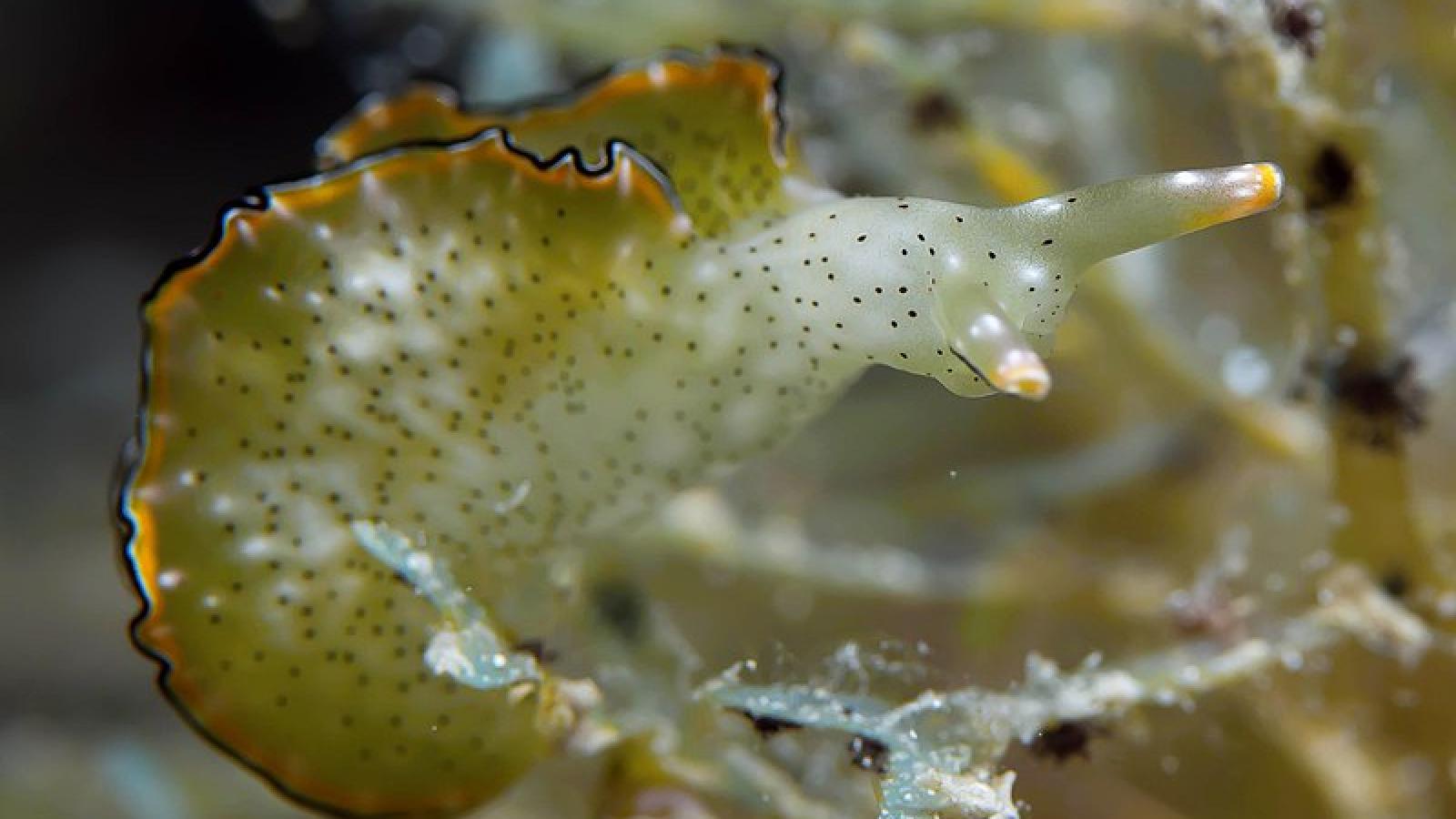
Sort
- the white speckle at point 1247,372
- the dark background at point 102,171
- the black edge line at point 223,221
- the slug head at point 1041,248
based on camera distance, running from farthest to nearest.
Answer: the dark background at point 102,171 → the white speckle at point 1247,372 → the black edge line at point 223,221 → the slug head at point 1041,248

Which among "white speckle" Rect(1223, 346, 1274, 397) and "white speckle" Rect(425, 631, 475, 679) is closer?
"white speckle" Rect(425, 631, 475, 679)

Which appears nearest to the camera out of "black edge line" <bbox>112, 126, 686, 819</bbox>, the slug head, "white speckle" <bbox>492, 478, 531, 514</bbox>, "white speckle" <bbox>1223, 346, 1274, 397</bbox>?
the slug head

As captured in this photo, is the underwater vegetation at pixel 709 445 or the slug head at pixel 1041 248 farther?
the underwater vegetation at pixel 709 445

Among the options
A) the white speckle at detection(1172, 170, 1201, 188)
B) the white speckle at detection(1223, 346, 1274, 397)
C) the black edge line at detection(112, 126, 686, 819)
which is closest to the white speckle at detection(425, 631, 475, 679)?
the black edge line at detection(112, 126, 686, 819)

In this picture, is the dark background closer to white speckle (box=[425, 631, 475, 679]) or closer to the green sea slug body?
the green sea slug body

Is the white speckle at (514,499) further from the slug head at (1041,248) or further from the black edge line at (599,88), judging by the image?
the slug head at (1041,248)

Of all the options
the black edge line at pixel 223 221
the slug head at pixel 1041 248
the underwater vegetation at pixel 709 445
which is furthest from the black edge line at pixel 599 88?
the slug head at pixel 1041 248

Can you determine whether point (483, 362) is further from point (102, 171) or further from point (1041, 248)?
point (102, 171)

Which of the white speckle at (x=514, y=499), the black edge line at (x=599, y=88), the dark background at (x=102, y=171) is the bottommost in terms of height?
the white speckle at (x=514, y=499)

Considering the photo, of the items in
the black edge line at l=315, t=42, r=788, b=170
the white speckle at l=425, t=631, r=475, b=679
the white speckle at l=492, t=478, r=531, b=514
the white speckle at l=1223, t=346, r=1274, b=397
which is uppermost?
the black edge line at l=315, t=42, r=788, b=170
